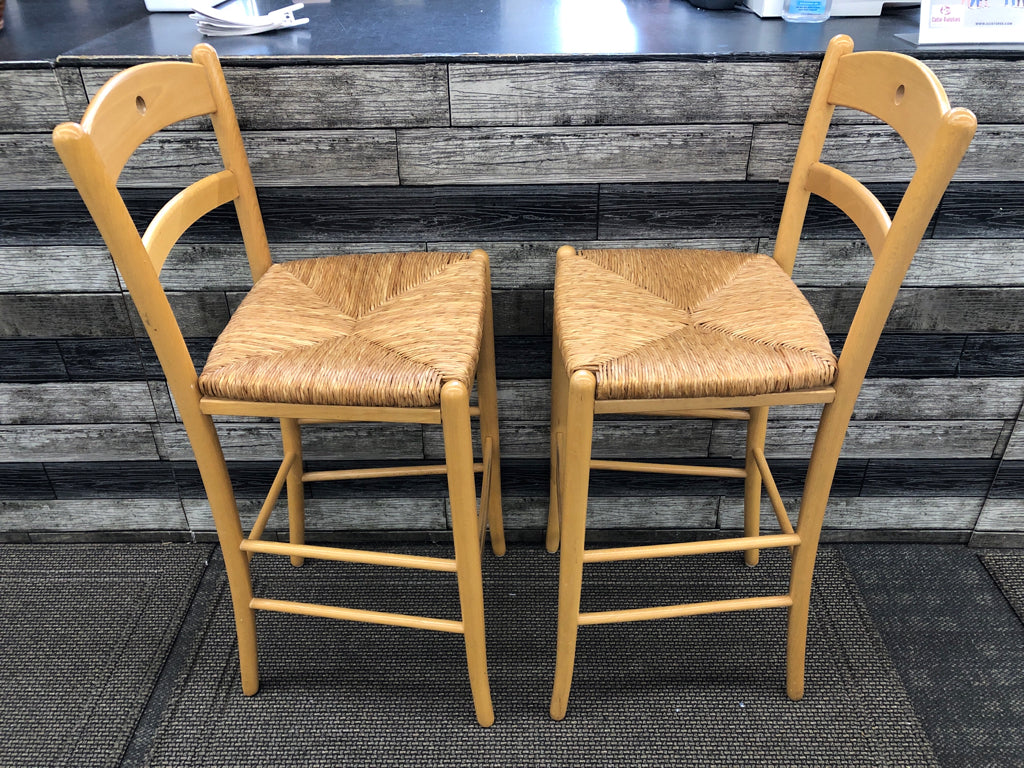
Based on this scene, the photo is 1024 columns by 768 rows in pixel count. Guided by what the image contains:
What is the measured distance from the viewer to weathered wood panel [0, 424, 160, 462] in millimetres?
1634

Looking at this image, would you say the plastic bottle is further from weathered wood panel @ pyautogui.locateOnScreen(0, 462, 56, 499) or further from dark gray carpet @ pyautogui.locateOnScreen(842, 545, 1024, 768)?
weathered wood panel @ pyautogui.locateOnScreen(0, 462, 56, 499)

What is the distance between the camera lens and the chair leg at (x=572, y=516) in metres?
1.05

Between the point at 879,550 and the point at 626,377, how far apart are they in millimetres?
1056

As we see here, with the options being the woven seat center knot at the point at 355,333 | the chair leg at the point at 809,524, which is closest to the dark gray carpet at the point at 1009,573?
the chair leg at the point at 809,524

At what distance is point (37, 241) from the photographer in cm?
142

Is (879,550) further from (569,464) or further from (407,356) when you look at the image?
(407,356)

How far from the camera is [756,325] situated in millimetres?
1136

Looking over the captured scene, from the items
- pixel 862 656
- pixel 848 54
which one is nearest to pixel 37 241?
pixel 848 54

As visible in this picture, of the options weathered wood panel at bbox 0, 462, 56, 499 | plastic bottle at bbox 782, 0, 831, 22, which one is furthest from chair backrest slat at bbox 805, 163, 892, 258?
weathered wood panel at bbox 0, 462, 56, 499

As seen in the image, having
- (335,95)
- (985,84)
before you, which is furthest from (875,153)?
(335,95)

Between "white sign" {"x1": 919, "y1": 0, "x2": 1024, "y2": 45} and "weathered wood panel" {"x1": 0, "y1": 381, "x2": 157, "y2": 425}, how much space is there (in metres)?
1.59

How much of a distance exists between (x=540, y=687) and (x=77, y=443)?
111 cm

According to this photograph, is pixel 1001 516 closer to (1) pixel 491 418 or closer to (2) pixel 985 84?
(2) pixel 985 84

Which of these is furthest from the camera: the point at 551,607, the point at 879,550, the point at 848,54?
the point at 879,550
